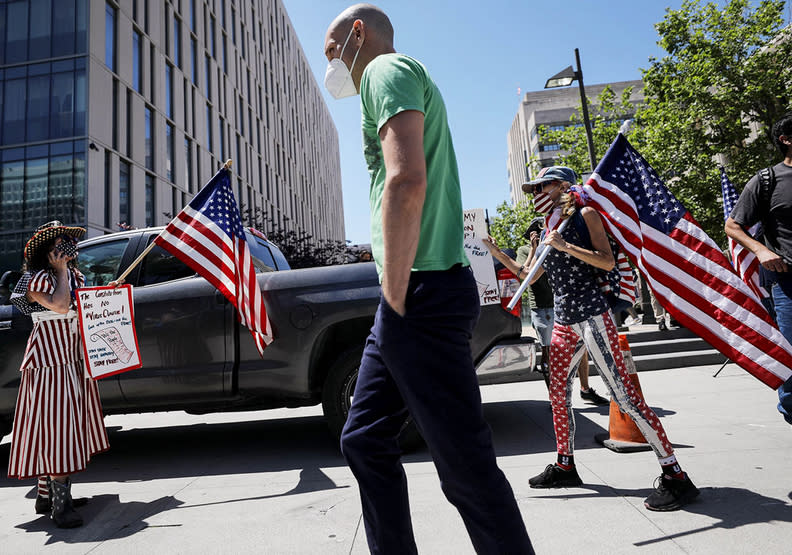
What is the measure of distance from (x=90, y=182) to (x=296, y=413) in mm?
16379

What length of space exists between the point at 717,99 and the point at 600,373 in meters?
17.5

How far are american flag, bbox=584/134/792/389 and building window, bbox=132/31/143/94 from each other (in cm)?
2395

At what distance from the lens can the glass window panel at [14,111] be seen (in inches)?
771

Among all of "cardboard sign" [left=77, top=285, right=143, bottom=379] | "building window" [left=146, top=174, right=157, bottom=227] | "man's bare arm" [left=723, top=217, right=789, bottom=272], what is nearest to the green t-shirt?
"man's bare arm" [left=723, top=217, right=789, bottom=272]

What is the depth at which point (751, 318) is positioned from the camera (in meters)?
3.04

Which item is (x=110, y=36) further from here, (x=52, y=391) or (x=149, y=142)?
(x=52, y=391)

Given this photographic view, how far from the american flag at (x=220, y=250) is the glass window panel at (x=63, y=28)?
19.8 m

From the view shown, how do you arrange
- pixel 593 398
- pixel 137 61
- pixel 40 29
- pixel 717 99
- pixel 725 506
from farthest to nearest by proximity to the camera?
1. pixel 137 61
2. pixel 40 29
3. pixel 717 99
4. pixel 593 398
5. pixel 725 506

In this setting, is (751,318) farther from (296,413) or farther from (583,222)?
(296,413)

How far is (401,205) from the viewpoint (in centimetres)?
148

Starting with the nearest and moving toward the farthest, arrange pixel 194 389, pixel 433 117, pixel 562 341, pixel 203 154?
pixel 433 117 < pixel 562 341 < pixel 194 389 < pixel 203 154

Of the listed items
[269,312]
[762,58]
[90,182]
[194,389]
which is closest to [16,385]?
[194,389]

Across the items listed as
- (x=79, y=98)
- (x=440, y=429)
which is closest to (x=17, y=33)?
(x=79, y=98)

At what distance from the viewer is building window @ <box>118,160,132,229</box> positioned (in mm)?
21062
